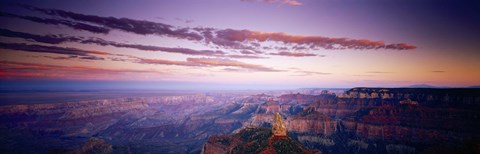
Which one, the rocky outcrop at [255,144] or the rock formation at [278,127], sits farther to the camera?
the rock formation at [278,127]

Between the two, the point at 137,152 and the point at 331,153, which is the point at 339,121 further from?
the point at 137,152

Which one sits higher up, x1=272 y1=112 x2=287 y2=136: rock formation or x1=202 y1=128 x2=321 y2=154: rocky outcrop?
x1=272 y1=112 x2=287 y2=136: rock formation

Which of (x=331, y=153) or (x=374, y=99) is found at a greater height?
(x=374, y=99)

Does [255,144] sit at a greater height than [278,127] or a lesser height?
lesser

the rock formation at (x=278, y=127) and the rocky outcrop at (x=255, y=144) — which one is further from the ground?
the rock formation at (x=278, y=127)

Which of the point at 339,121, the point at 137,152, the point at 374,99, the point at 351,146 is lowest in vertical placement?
the point at 137,152

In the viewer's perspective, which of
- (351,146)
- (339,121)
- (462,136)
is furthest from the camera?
(339,121)

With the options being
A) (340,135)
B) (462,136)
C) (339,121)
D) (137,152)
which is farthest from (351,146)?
(137,152)

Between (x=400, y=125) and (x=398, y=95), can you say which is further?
(x=398, y=95)

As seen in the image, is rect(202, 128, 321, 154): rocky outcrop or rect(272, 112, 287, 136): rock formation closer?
rect(202, 128, 321, 154): rocky outcrop

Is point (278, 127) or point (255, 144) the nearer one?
point (255, 144)

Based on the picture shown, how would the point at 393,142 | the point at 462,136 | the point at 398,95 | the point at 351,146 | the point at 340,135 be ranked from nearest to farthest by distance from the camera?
the point at 462,136 < the point at 393,142 < the point at 351,146 < the point at 340,135 < the point at 398,95
